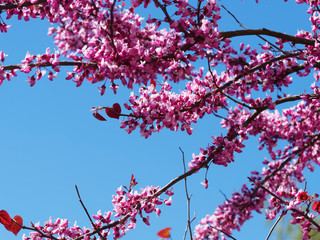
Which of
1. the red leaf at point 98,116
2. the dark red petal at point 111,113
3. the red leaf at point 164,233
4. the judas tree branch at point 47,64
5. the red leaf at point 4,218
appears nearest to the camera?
the red leaf at point 164,233

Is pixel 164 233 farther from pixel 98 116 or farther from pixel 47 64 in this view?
pixel 47 64

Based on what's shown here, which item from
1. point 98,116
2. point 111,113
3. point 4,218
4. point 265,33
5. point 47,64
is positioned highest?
point 265,33

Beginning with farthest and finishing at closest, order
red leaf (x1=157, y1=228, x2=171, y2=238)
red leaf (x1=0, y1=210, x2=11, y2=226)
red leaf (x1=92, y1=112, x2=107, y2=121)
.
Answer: red leaf (x1=92, y1=112, x2=107, y2=121)
red leaf (x1=0, y1=210, x2=11, y2=226)
red leaf (x1=157, y1=228, x2=171, y2=238)

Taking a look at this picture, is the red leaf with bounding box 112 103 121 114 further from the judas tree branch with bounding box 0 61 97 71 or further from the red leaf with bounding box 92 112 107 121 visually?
the judas tree branch with bounding box 0 61 97 71

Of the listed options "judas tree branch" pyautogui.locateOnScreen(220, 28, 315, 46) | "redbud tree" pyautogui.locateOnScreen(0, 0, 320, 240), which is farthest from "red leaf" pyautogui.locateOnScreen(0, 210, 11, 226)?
"judas tree branch" pyautogui.locateOnScreen(220, 28, 315, 46)

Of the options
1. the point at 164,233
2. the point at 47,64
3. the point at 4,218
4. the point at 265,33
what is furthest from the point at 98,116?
the point at 265,33

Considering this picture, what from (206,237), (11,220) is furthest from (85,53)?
(206,237)

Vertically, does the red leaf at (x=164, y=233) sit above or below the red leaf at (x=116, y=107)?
below

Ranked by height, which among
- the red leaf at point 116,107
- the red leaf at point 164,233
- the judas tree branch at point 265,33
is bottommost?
the red leaf at point 164,233

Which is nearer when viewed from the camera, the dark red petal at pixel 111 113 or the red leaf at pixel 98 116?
the red leaf at pixel 98 116

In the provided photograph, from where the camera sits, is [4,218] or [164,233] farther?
[4,218]

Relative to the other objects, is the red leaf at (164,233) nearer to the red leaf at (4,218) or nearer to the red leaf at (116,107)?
the red leaf at (4,218)

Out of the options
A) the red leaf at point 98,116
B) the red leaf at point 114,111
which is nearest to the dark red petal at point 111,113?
the red leaf at point 114,111

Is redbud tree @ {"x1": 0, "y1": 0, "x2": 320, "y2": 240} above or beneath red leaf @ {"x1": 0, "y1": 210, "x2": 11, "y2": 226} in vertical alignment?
above
